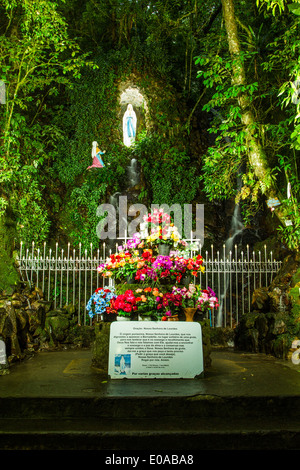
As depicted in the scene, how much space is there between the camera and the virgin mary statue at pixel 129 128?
46.7ft

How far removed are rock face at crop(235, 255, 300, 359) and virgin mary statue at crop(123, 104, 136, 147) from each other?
7648 millimetres

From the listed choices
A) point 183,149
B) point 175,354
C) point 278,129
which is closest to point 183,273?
point 175,354

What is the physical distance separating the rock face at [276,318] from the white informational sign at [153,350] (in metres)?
2.99

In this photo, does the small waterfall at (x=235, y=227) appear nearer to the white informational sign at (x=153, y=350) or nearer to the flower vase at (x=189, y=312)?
the flower vase at (x=189, y=312)

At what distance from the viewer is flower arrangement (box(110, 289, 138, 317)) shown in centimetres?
530

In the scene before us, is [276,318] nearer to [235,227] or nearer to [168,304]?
[168,304]

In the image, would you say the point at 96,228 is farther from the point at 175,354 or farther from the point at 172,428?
the point at 172,428

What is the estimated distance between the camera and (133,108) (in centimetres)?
1477

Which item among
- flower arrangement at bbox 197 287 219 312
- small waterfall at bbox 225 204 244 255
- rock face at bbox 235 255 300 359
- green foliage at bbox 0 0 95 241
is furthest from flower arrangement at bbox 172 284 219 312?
small waterfall at bbox 225 204 244 255

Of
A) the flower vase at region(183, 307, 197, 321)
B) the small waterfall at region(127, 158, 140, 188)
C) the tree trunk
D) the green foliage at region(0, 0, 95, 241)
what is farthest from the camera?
the small waterfall at region(127, 158, 140, 188)

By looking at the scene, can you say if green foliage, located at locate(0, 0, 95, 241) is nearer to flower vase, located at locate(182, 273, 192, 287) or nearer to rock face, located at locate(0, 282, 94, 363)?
rock face, located at locate(0, 282, 94, 363)

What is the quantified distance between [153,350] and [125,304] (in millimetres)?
886

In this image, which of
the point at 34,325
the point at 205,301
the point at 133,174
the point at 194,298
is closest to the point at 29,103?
the point at 133,174

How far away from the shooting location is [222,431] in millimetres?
3467
